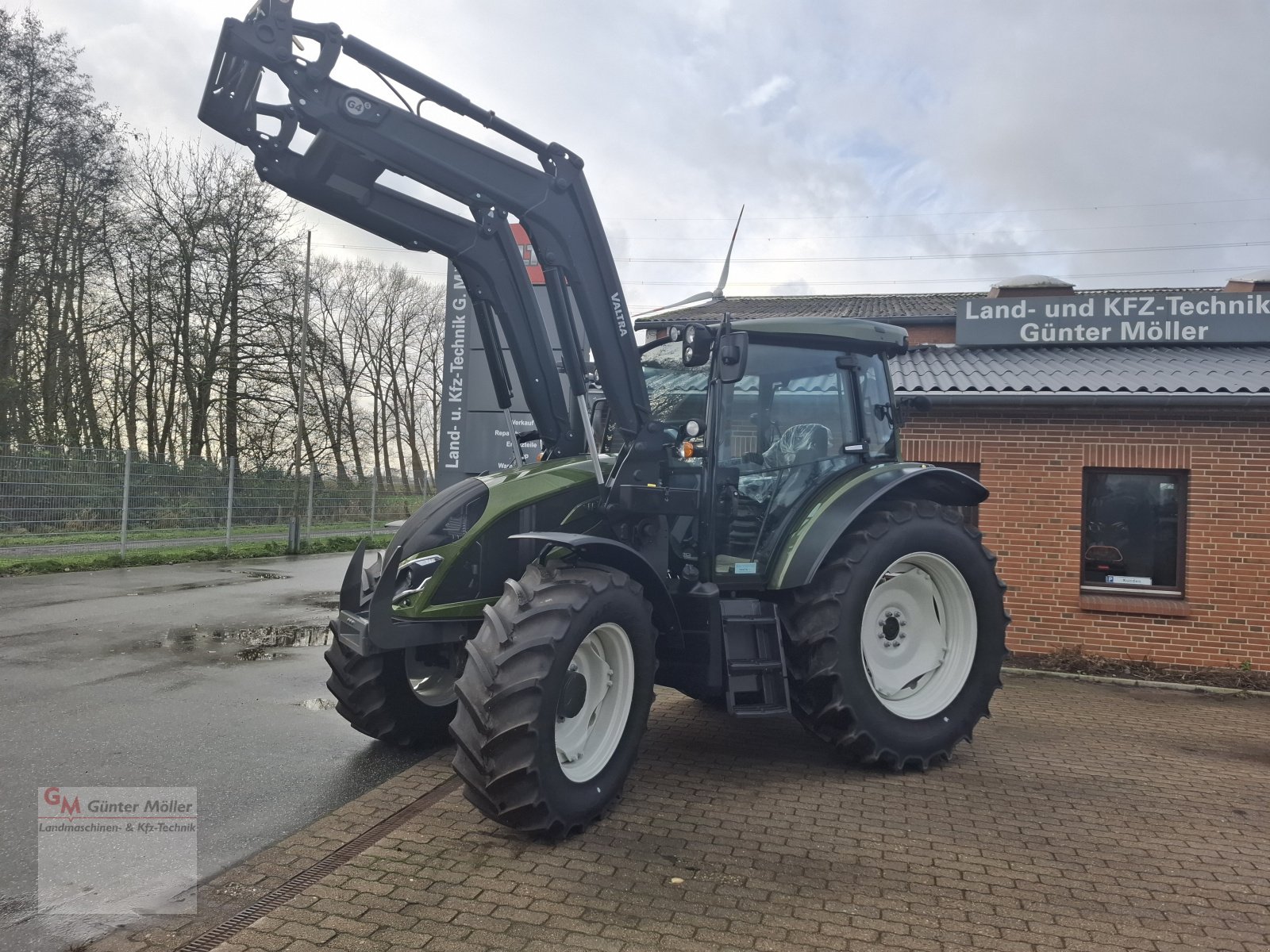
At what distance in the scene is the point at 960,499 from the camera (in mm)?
6238

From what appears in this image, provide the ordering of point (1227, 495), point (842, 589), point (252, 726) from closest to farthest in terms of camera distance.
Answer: point (842, 589) < point (252, 726) < point (1227, 495)

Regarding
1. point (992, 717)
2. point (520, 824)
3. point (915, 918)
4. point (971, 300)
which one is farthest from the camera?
point (971, 300)

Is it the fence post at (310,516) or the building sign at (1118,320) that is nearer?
the building sign at (1118,320)

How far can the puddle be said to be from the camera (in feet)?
27.4

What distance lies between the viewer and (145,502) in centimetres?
1650

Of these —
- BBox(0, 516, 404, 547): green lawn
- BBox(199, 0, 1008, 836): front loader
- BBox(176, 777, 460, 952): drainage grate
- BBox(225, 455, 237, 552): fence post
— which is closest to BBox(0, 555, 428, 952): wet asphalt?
BBox(176, 777, 460, 952): drainage grate

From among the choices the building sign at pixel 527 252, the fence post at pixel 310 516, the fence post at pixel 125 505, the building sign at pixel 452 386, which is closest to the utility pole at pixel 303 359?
the fence post at pixel 310 516

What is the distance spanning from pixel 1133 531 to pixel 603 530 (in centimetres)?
651

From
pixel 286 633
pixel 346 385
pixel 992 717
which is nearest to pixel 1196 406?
pixel 992 717

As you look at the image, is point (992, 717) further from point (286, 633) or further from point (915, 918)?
point (286, 633)

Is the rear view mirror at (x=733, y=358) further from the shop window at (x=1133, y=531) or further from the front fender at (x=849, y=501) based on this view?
the shop window at (x=1133, y=531)

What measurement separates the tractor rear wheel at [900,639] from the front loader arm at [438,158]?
1.43 meters

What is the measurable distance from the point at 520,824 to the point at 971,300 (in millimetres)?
9170

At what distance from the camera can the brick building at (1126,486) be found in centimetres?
880
